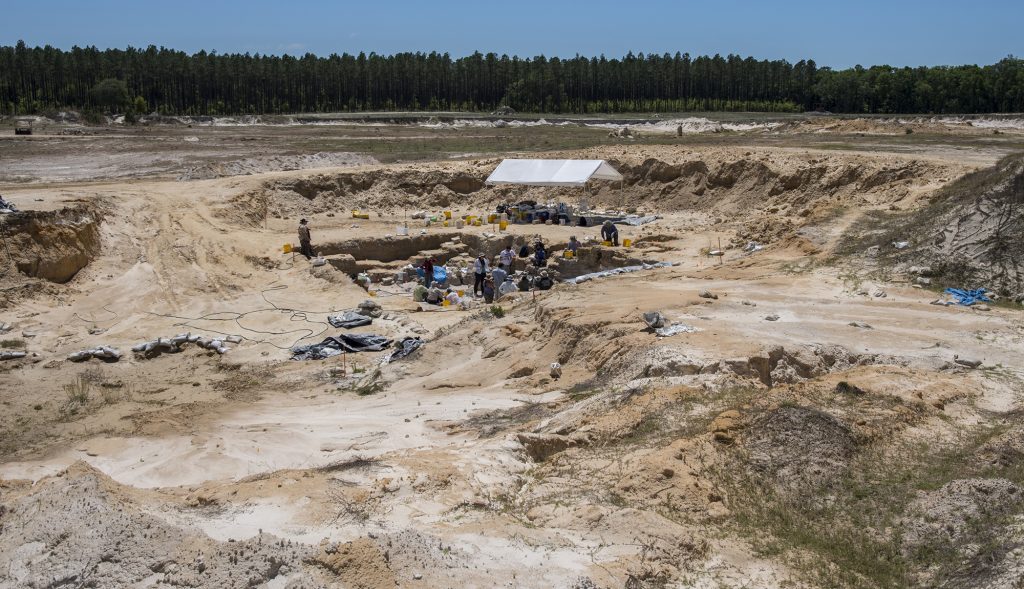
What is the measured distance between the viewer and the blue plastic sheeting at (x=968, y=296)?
54.4 feet

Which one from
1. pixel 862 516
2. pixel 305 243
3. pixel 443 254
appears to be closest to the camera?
pixel 862 516

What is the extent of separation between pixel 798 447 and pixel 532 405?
481 cm

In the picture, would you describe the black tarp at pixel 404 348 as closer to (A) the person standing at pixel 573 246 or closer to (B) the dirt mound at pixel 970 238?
(A) the person standing at pixel 573 246

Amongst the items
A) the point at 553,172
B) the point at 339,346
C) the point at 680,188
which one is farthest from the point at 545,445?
the point at 680,188

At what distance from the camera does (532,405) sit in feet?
43.7

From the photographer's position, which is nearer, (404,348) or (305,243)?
(404,348)

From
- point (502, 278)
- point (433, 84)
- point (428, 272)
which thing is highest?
point (433, 84)

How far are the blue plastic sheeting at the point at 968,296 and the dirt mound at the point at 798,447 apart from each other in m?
8.40

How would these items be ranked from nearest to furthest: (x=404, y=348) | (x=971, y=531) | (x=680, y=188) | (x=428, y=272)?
(x=971, y=531) < (x=404, y=348) < (x=428, y=272) < (x=680, y=188)

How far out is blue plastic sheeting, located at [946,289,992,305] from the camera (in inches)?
653

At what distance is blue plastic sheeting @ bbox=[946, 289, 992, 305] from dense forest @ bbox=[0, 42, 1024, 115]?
70.1 metres

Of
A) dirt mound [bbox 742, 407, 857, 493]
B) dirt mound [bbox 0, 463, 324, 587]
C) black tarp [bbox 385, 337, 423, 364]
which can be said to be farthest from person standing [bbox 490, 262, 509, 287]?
dirt mound [bbox 0, 463, 324, 587]

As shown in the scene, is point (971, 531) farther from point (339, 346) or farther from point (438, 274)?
point (438, 274)

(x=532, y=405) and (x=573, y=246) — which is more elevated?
(x=573, y=246)
